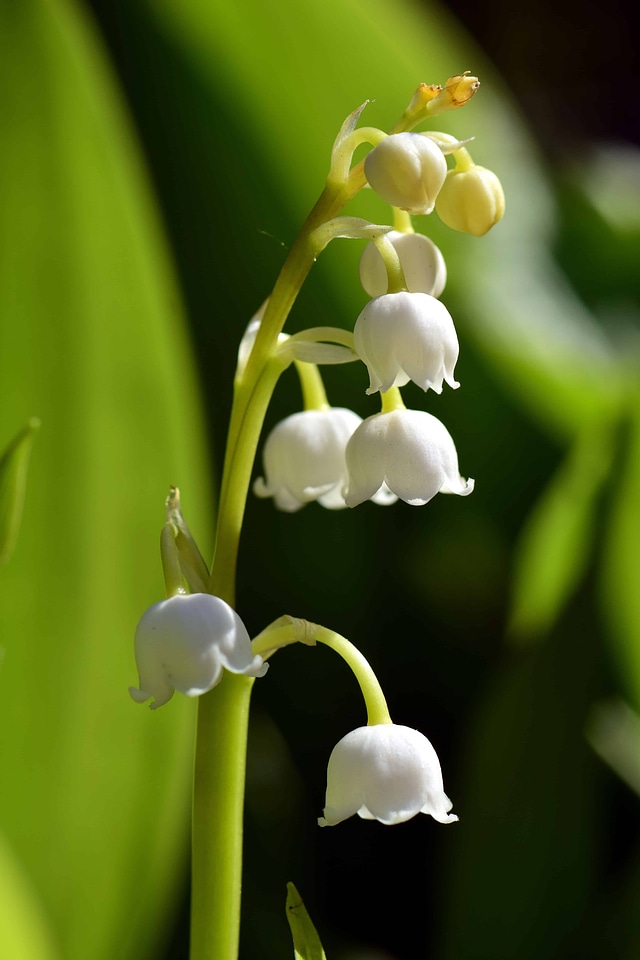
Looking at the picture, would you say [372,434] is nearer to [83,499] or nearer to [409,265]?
[409,265]

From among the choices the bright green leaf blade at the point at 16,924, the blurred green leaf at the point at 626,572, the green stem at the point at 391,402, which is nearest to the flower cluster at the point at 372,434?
the green stem at the point at 391,402

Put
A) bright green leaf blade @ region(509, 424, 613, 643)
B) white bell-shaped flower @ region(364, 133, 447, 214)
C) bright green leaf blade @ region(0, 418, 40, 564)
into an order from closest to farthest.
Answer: white bell-shaped flower @ region(364, 133, 447, 214)
bright green leaf blade @ region(0, 418, 40, 564)
bright green leaf blade @ region(509, 424, 613, 643)

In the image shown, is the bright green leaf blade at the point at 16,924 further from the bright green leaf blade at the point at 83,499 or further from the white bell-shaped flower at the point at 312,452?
the white bell-shaped flower at the point at 312,452

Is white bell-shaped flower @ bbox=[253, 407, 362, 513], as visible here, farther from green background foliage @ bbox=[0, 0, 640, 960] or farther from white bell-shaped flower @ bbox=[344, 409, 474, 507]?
green background foliage @ bbox=[0, 0, 640, 960]

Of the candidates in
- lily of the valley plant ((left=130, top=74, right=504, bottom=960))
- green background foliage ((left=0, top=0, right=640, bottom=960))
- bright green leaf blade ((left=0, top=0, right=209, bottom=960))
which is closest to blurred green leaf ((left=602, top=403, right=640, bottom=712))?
green background foliage ((left=0, top=0, right=640, bottom=960))

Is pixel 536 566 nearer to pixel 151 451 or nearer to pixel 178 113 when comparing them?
pixel 151 451

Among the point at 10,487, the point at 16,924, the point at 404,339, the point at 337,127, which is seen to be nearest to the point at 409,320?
the point at 404,339
